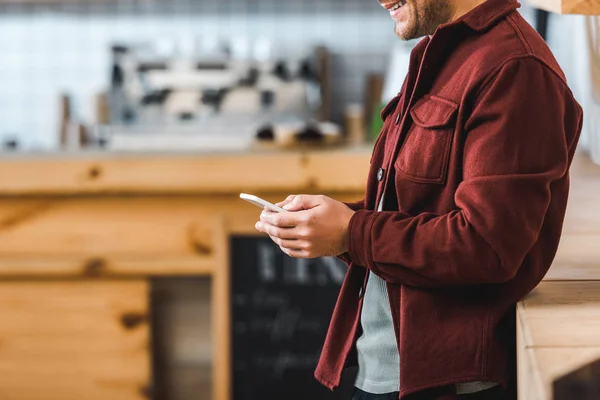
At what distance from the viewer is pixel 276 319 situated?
278 cm

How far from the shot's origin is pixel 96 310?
9.14 feet

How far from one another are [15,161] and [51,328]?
56 centimetres

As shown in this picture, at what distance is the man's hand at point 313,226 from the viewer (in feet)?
3.34

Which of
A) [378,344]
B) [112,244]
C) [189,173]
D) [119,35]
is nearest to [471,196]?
[378,344]

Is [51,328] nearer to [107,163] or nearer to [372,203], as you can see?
[107,163]

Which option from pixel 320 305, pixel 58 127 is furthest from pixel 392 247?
pixel 58 127

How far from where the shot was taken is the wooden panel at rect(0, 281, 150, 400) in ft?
9.14

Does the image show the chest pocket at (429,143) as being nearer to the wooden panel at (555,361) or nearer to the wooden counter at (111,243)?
the wooden panel at (555,361)

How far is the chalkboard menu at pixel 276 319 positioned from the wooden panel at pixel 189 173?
0.68 ft

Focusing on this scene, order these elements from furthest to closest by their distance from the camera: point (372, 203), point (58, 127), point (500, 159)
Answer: point (58, 127) → point (372, 203) → point (500, 159)

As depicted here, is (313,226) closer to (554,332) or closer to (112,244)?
(554,332)

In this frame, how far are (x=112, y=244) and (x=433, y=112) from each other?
1.92 meters

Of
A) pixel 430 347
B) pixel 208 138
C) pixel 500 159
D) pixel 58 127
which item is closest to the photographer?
pixel 500 159

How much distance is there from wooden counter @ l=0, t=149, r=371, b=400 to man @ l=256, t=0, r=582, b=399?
5.18 ft
